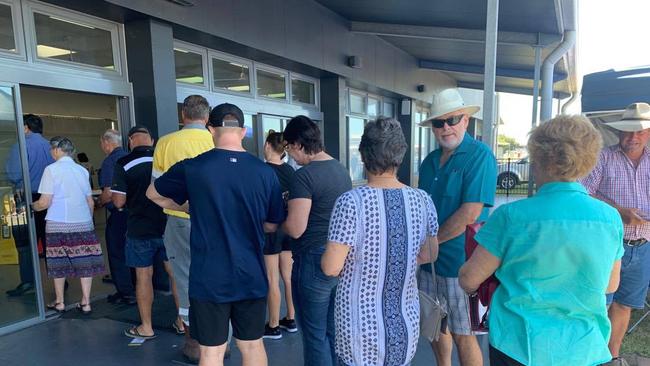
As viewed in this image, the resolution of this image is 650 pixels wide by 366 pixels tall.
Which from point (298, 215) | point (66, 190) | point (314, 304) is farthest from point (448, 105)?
point (66, 190)

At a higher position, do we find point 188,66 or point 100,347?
point 188,66

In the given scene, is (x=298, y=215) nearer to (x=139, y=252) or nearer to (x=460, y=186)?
(x=460, y=186)

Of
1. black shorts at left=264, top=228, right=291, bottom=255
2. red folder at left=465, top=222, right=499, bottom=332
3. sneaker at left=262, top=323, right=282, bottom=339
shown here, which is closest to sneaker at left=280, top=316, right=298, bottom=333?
sneaker at left=262, top=323, right=282, bottom=339

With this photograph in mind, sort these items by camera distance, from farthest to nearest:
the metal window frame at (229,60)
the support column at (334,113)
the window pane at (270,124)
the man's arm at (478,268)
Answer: the support column at (334,113) < the window pane at (270,124) < the metal window frame at (229,60) < the man's arm at (478,268)

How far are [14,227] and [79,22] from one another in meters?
2.02

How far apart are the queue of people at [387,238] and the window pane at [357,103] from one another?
233 inches

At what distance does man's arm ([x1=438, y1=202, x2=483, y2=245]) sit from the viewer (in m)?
2.04

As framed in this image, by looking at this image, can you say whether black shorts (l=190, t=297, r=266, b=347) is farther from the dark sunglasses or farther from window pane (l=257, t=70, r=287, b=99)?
window pane (l=257, t=70, r=287, b=99)

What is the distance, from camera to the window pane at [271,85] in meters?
6.28

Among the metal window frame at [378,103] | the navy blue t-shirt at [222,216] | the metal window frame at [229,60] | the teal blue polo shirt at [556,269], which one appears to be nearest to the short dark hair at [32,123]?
the metal window frame at [229,60]

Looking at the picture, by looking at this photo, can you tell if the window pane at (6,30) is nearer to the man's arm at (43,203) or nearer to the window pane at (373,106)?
the man's arm at (43,203)

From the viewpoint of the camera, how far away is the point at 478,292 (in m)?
1.64

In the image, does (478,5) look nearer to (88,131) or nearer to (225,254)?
(225,254)

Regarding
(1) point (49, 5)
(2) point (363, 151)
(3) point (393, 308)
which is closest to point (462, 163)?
(2) point (363, 151)
